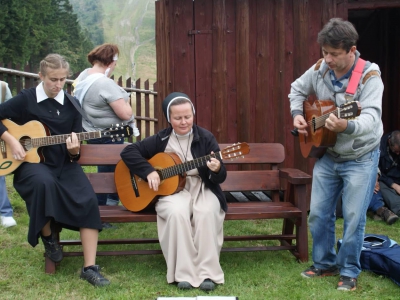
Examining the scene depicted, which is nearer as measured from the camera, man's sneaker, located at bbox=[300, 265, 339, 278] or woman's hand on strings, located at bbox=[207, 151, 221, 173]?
woman's hand on strings, located at bbox=[207, 151, 221, 173]

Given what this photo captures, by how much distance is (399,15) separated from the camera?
9.18 m

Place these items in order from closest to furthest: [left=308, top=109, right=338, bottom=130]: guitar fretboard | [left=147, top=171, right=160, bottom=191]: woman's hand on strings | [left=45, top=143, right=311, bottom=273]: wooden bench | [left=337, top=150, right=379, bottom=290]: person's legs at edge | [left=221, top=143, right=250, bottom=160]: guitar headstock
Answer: [left=308, top=109, right=338, bottom=130]: guitar fretboard → [left=337, top=150, right=379, bottom=290]: person's legs at edge → [left=221, top=143, right=250, bottom=160]: guitar headstock → [left=147, top=171, right=160, bottom=191]: woman's hand on strings → [left=45, top=143, right=311, bottom=273]: wooden bench

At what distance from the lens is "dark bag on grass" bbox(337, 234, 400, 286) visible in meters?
4.58

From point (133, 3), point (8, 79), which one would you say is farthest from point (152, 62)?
point (8, 79)

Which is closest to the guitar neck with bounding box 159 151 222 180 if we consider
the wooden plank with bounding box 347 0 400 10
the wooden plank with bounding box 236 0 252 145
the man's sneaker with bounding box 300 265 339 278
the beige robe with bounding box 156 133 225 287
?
the beige robe with bounding box 156 133 225 287

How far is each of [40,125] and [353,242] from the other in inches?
113

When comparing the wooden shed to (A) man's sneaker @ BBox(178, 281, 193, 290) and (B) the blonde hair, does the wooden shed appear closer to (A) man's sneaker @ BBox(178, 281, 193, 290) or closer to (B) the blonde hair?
(B) the blonde hair

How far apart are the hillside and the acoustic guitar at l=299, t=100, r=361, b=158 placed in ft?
153

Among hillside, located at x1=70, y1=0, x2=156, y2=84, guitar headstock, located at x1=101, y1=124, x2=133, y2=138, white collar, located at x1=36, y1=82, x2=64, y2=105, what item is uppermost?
hillside, located at x1=70, y1=0, x2=156, y2=84

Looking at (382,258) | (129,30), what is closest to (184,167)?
(382,258)

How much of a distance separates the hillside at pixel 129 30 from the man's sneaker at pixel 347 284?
154 ft

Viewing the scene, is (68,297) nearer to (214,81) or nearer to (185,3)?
(214,81)

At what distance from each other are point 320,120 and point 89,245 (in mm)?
2215

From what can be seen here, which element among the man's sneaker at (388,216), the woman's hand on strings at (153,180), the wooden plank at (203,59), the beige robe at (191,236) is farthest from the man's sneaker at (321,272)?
the wooden plank at (203,59)
